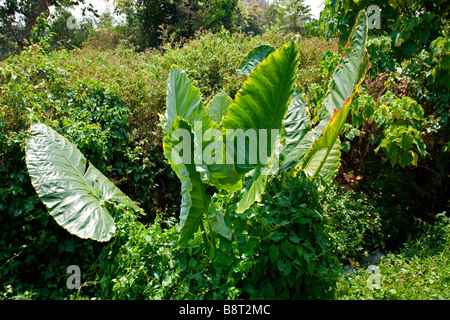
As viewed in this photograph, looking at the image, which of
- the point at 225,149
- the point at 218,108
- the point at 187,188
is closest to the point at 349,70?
the point at 225,149

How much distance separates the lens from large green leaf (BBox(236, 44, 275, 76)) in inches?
120

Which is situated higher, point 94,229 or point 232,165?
point 232,165

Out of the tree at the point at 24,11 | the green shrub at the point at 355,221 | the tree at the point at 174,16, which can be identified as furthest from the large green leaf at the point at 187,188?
the tree at the point at 24,11

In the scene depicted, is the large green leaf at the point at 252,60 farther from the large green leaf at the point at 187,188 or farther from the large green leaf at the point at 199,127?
the large green leaf at the point at 187,188

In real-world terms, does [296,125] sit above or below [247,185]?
above

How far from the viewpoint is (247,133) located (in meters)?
2.19

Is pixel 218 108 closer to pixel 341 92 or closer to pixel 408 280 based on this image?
pixel 341 92

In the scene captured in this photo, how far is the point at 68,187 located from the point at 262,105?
153 centimetres

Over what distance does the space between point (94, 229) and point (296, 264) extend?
1.38 metres

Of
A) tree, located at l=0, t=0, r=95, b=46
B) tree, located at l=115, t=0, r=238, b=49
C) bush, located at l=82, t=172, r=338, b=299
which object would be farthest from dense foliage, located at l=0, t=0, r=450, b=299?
tree, located at l=0, t=0, r=95, b=46

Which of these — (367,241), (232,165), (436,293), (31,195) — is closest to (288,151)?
(232,165)

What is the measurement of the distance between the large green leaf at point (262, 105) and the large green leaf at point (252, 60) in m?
0.97

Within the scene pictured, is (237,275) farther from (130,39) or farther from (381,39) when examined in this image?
(130,39)
